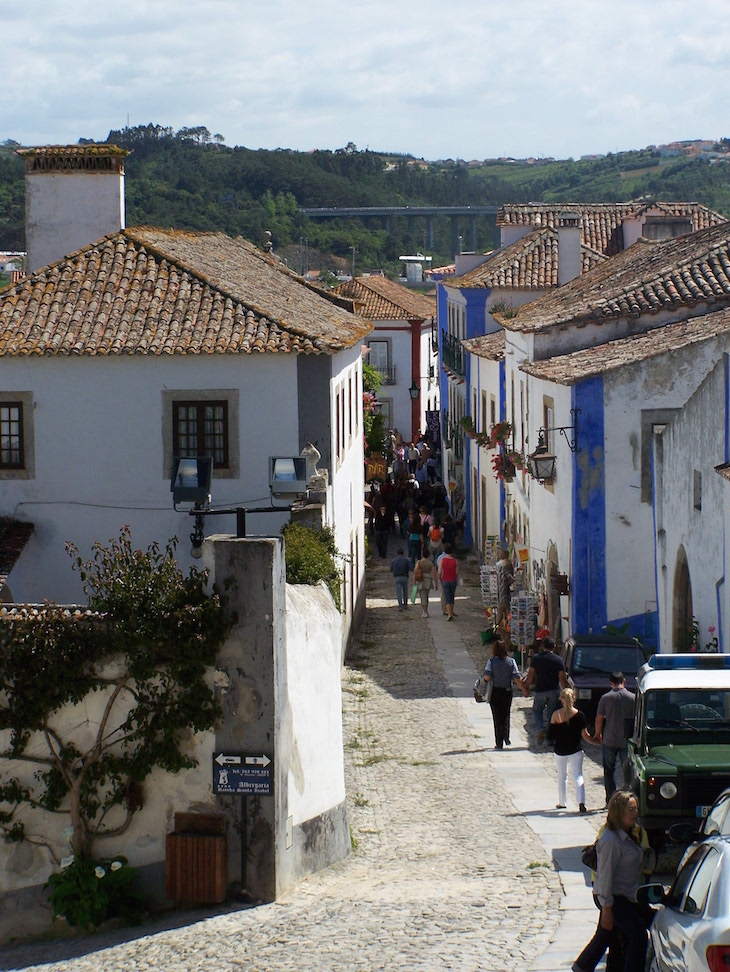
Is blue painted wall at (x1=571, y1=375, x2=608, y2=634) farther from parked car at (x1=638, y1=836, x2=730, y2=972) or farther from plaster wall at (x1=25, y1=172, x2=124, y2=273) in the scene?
parked car at (x1=638, y1=836, x2=730, y2=972)

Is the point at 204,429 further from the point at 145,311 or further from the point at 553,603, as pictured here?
the point at 553,603

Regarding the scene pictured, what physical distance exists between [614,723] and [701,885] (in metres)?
6.75

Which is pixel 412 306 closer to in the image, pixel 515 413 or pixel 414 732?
pixel 515 413

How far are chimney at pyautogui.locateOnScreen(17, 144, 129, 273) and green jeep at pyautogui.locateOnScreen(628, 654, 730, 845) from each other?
15.3 metres

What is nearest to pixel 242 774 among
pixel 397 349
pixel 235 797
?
pixel 235 797

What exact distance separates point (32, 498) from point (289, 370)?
4.43m

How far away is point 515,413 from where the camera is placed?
101 feet

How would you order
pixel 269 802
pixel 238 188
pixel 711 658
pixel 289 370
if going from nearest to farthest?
pixel 269 802
pixel 711 658
pixel 289 370
pixel 238 188

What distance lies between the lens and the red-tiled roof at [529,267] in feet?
131

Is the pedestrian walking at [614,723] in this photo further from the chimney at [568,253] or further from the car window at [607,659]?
the chimney at [568,253]

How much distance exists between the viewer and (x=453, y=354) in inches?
1762

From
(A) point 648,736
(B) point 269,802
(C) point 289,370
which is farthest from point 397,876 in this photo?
(C) point 289,370

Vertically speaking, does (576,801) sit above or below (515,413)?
below

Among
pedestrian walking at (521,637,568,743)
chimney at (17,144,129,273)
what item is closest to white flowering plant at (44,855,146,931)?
pedestrian walking at (521,637,568,743)
